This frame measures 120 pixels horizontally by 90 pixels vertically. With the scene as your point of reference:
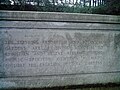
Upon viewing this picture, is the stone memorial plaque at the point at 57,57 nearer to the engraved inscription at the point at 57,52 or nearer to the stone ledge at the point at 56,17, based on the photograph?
the engraved inscription at the point at 57,52

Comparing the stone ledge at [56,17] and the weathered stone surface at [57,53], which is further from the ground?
the stone ledge at [56,17]

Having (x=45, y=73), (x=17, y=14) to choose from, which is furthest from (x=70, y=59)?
(x=17, y=14)

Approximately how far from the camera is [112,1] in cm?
490

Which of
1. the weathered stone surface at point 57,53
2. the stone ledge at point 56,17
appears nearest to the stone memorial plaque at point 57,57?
the weathered stone surface at point 57,53

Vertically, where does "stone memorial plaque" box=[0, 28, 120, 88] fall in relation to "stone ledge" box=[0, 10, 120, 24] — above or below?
below

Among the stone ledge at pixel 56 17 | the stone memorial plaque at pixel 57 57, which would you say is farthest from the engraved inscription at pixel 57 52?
the stone ledge at pixel 56 17

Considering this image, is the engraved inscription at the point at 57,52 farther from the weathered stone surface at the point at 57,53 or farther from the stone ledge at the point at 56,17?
the stone ledge at the point at 56,17

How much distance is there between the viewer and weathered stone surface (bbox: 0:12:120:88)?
4066mm

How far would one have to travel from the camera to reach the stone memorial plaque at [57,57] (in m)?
4.07

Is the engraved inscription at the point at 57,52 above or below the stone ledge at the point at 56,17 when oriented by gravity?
below

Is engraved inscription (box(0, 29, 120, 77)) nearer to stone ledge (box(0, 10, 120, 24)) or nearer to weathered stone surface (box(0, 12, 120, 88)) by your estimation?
weathered stone surface (box(0, 12, 120, 88))

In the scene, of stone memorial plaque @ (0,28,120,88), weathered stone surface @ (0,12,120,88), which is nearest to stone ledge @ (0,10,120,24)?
weathered stone surface @ (0,12,120,88)

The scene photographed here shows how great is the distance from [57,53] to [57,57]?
0.08 metres

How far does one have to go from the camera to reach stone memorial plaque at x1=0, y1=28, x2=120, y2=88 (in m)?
4.07
